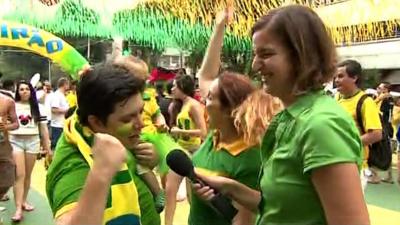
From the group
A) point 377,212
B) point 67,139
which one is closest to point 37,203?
point 377,212

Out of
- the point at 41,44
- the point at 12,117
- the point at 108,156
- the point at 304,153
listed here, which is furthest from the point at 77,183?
the point at 41,44

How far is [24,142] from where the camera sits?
723 centimetres

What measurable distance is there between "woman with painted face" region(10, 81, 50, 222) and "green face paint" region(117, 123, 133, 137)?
5052 mm

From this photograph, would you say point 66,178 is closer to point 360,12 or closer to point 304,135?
point 304,135

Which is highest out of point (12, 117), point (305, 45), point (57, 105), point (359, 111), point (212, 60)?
point (305, 45)

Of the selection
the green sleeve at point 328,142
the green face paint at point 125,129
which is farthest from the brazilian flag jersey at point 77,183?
the green sleeve at point 328,142

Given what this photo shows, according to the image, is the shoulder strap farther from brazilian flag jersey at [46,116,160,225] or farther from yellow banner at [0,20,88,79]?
yellow banner at [0,20,88,79]

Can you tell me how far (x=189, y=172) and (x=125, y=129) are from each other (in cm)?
42

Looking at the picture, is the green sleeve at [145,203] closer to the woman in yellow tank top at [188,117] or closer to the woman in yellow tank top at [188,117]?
the woman in yellow tank top at [188,117]

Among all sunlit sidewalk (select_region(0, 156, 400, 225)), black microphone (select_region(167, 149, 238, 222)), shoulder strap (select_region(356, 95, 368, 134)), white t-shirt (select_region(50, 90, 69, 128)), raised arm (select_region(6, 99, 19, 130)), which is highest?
black microphone (select_region(167, 149, 238, 222))

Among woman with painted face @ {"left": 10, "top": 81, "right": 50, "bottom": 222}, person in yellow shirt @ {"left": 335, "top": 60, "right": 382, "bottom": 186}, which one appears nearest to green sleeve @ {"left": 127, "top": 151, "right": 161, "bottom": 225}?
person in yellow shirt @ {"left": 335, "top": 60, "right": 382, "bottom": 186}

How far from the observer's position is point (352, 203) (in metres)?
1.71

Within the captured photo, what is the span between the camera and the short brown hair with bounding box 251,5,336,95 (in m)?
1.88

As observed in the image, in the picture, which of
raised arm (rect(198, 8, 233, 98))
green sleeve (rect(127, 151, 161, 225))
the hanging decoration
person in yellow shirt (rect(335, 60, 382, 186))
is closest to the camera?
green sleeve (rect(127, 151, 161, 225))
